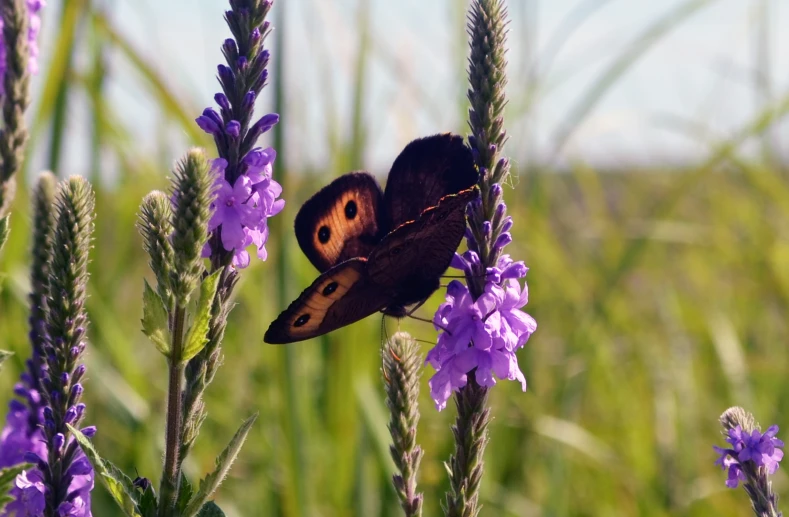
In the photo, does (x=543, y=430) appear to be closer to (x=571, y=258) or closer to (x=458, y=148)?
(x=458, y=148)

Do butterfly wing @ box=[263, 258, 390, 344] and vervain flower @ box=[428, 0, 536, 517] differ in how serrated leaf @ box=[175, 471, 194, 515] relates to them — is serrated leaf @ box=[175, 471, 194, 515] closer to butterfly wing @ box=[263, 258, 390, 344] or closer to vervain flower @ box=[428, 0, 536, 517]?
butterfly wing @ box=[263, 258, 390, 344]

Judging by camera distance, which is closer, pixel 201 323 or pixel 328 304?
pixel 201 323

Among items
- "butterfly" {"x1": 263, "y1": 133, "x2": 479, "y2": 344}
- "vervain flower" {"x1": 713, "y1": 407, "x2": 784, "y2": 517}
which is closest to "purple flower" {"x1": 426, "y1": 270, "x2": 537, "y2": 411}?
"butterfly" {"x1": 263, "y1": 133, "x2": 479, "y2": 344}

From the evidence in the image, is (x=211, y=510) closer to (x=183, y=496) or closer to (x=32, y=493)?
(x=183, y=496)

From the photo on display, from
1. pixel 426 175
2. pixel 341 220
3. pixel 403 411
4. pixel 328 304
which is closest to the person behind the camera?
pixel 403 411

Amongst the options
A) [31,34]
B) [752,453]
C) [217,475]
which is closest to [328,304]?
[217,475]

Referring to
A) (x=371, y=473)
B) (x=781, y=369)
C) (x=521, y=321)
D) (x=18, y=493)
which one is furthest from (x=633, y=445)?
(x=18, y=493)

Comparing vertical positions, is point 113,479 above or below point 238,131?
below

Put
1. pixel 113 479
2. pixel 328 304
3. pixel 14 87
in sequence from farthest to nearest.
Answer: pixel 14 87 → pixel 328 304 → pixel 113 479
